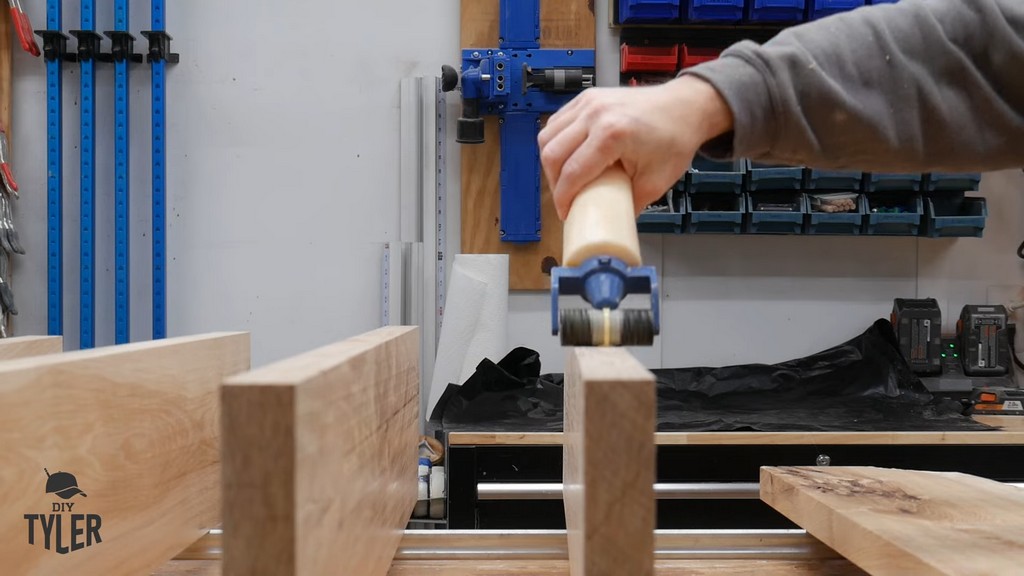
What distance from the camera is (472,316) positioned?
2.29 meters

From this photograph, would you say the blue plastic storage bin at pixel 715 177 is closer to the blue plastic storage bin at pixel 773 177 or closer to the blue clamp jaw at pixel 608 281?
the blue plastic storage bin at pixel 773 177

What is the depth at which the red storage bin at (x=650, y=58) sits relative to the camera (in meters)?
2.31

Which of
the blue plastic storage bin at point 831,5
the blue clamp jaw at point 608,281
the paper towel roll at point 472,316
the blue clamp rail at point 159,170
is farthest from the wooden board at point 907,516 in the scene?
the blue clamp rail at point 159,170

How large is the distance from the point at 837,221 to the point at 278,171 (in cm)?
185

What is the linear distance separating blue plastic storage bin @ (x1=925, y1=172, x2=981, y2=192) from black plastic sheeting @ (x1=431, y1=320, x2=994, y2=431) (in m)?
0.46

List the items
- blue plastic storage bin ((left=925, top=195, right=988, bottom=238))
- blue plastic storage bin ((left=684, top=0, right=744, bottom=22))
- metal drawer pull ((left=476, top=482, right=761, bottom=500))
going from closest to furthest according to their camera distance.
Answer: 1. metal drawer pull ((left=476, top=482, right=761, bottom=500))
2. blue plastic storage bin ((left=684, top=0, right=744, bottom=22))
3. blue plastic storage bin ((left=925, top=195, right=988, bottom=238))

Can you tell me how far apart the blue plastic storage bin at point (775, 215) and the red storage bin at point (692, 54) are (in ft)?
1.50

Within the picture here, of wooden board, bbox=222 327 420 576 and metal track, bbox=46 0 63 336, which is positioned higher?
metal track, bbox=46 0 63 336

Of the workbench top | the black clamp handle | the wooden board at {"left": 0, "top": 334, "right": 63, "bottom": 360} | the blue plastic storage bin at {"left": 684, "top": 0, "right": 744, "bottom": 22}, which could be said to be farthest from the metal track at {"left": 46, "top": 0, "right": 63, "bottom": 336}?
the blue plastic storage bin at {"left": 684, "top": 0, "right": 744, "bottom": 22}

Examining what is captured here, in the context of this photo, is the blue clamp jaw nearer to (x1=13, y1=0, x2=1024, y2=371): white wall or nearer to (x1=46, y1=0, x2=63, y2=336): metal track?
(x1=13, y1=0, x2=1024, y2=371): white wall

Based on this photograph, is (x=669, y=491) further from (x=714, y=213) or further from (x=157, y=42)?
(x=157, y=42)

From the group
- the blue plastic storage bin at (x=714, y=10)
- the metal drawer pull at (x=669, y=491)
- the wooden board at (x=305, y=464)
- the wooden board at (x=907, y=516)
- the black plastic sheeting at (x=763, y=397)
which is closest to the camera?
the wooden board at (x=305, y=464)

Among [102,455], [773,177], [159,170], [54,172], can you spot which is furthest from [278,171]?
[102,455]

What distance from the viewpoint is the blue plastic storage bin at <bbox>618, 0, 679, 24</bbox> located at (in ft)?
7.31
